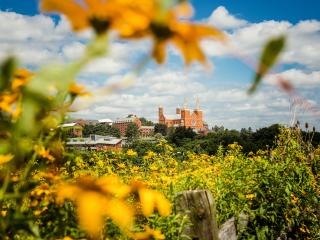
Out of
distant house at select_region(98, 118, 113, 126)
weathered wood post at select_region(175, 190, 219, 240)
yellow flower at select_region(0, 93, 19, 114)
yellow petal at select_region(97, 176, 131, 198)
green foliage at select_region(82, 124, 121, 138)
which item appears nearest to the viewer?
yellow petal at select_region(97, 176, 131, 198)

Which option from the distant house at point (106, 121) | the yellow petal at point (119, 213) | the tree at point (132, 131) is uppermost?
the distant house at point (106, 121)

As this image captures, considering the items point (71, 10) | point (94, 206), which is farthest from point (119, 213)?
point (71, 10)

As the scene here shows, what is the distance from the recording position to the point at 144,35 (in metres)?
0.42

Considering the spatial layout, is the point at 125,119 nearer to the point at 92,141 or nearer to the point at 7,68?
the point at 92,141

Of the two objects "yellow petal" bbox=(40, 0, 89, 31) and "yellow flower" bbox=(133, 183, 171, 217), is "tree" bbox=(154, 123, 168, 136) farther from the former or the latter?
"yellow petal" bbox=(40, 0, 89, 31)

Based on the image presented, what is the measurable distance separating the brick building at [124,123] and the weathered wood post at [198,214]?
103904 millimetres

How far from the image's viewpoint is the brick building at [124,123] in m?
108

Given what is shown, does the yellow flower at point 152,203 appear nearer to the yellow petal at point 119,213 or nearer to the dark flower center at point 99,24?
the yellow petal at point 119,213

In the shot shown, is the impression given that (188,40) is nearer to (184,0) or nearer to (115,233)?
(184,0)

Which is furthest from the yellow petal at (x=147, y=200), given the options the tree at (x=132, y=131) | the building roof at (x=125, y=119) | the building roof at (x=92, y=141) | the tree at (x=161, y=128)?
the building roof at (x=125, y=119)

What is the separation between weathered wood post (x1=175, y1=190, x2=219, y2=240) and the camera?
2334mm

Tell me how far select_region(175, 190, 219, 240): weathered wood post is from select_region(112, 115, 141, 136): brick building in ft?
341

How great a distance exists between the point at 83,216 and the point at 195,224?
2050mm

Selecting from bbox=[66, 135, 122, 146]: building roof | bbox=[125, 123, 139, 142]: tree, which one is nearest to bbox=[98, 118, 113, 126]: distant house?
bbox=[125, 123, 139, 142]: tree
